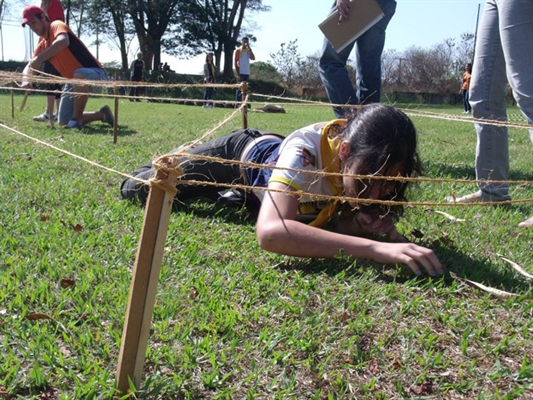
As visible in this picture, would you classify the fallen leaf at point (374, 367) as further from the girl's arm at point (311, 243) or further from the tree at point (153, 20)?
the tree at point (153, 20)

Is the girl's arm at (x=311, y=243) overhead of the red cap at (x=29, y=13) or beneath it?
beneath

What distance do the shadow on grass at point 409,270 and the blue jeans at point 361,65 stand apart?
7.55ft

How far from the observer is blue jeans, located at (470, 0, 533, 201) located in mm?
2838

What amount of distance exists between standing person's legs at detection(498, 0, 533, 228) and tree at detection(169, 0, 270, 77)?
32788 millimetres

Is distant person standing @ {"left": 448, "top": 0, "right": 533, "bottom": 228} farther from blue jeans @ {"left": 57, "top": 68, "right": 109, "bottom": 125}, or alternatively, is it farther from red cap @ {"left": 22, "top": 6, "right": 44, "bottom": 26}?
red cap @ {"left": 22, "top": 6, "right": 44, "bottom": 26}

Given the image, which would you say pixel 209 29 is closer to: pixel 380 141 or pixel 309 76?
pixel 309 76

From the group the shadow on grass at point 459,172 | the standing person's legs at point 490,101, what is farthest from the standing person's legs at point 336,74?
the standing person's legs at point 490,101

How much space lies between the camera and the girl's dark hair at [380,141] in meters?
2.05

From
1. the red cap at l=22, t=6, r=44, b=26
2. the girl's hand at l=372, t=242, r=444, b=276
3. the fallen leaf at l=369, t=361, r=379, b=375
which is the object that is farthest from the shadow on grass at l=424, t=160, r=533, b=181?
the red cap at l=22, t=6, r=44, b=26

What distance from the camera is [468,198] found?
328cm

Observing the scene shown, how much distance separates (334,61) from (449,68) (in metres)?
22.9

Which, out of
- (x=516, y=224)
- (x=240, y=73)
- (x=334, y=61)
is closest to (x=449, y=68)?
(x=240, y=73)

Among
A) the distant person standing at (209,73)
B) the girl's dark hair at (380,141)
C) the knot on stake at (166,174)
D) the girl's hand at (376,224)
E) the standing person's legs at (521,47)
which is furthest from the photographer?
the distant person standing at (209,73)

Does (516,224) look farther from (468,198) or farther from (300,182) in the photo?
(300,182)
